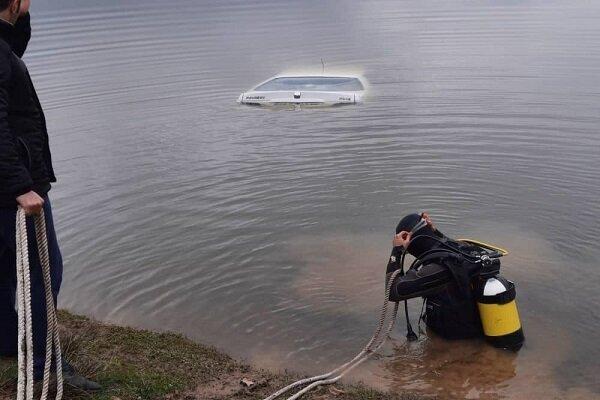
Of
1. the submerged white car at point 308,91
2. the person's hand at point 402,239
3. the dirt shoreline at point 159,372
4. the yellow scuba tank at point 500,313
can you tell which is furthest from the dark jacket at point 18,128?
the submerged white car at point 308,91

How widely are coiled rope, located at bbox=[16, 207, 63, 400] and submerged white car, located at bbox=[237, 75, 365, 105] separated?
13305 millimetres

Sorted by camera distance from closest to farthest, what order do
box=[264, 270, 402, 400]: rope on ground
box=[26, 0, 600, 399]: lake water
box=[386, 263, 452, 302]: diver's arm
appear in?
box=[264, 270, 402, 400]: rope on ground < box=[386, 263, 452, 302]: diver's arm < box=[26, 0, 600, 399]: lake water

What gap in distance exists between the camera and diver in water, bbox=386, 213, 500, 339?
5.96 meters

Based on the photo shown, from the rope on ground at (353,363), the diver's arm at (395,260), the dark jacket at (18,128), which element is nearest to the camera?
the dark jacket at (18,128)

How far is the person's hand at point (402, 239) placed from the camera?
6035 mm

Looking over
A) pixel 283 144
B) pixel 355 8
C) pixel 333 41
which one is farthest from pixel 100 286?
pixel 355 8

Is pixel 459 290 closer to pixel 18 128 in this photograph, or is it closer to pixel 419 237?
pixel 419 237

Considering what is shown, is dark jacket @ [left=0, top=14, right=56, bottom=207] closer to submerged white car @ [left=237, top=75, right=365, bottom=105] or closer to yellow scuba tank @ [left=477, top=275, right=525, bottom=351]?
yellow scuba tank @ [left=477, top=275, right=525, bottom=351]

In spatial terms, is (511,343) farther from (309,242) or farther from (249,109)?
(249,109)

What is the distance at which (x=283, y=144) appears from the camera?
14.0 m

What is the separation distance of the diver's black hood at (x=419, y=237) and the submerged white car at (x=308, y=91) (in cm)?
1095

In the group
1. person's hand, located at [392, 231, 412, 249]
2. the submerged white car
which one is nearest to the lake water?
the submerged white car

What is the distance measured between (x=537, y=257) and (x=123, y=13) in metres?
48.4

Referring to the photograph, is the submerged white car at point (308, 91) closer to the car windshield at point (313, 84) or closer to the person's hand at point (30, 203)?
the car windshield at point (313, 84)
